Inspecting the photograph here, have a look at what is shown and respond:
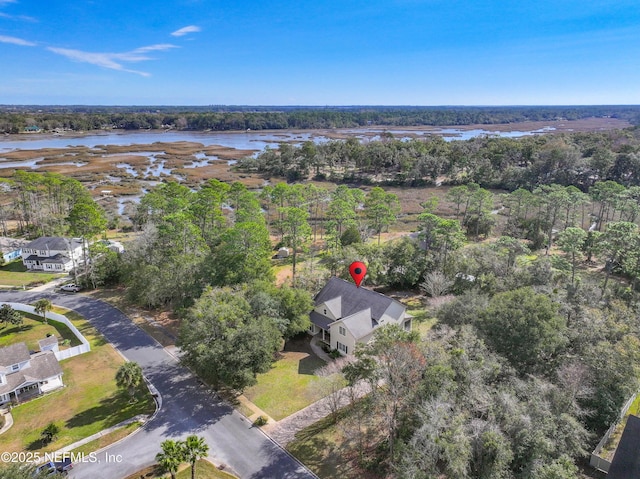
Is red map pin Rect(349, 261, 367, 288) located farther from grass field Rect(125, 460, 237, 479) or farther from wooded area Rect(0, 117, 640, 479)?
grass field Rect(125, 460, 237, 479)

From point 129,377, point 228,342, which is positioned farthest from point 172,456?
point 129,377

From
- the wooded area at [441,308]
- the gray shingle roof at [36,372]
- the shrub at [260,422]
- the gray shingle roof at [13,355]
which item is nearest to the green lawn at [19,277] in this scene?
the wooded area at [441,308]

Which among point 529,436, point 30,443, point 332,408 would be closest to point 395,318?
point 332,408

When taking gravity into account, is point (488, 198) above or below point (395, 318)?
above

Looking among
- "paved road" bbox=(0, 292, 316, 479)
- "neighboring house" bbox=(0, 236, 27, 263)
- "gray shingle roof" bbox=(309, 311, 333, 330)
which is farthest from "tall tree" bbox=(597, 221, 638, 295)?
"neighboring house" bbox=(0, 236, 27, 263)

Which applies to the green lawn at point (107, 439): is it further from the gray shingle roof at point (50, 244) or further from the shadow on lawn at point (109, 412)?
the gray shingle roof at point (50, 244)

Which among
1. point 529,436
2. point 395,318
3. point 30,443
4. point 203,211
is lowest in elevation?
point 30,443

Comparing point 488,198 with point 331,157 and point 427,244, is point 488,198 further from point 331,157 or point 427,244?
point 331,157
